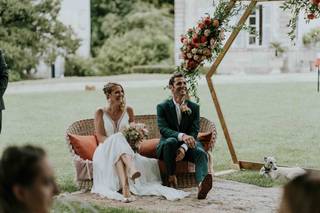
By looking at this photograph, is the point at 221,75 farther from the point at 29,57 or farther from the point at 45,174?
the point at 45,174

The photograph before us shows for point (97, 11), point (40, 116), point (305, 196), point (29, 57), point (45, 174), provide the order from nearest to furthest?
1. point (305, 196)
2. point (45, 174)
3. point (40, 116)
4. point (29, 57)
5. point (97, 11)

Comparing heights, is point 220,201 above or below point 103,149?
below

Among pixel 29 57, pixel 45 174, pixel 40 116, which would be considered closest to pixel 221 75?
pixel 29 57

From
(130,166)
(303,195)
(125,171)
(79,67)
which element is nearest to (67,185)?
(125,171)

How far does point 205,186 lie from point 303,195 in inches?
154

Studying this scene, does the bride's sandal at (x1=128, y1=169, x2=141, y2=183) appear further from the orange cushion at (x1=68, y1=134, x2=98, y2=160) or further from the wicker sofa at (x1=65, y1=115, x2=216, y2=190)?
the orange cushion at (x1=68, y1=134, x2=98, y2=160)

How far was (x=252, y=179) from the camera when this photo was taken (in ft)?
21.1

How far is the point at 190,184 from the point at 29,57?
13.1 m

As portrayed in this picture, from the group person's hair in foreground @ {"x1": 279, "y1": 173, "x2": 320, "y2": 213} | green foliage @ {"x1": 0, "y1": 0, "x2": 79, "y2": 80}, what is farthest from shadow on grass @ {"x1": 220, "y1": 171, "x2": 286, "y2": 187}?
green foliage @ {"x1": 0, "y1": 0, "x2": 79, "y2": 80}

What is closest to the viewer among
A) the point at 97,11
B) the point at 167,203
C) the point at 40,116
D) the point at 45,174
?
the point at 45,174

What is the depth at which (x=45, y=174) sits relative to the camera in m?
1.69

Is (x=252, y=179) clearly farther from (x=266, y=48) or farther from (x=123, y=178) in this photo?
(x=266, y=48)

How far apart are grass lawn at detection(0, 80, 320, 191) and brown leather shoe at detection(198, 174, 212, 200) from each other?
3.61 ft

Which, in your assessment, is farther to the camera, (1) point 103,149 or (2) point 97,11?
(2) point 97,11
